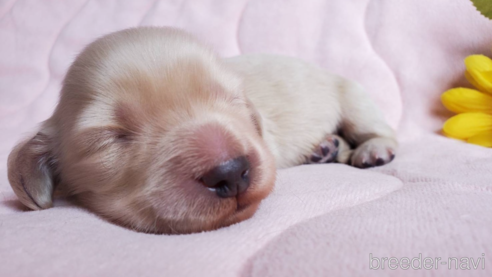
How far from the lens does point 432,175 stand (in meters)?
1.73

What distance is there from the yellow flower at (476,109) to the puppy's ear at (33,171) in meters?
2.36

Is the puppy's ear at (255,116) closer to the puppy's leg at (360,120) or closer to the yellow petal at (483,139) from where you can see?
the puppy's leg at (360,120)

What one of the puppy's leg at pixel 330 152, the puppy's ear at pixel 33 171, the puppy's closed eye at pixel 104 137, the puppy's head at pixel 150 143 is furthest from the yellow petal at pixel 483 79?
the puppy's ear at pixel 33 171

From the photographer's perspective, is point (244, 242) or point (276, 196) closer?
point (244, 242)

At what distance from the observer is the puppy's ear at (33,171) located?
154 centimetres

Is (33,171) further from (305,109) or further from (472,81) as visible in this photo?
(472,81)

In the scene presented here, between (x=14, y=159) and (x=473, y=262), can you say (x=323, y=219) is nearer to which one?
(x=473, y=262)

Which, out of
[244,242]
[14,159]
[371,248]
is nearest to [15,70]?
[14,159]

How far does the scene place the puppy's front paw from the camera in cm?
231

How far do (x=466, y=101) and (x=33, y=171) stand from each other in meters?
2.56

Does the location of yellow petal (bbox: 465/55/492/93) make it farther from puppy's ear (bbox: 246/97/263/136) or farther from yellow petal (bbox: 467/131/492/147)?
puppy's ear (bbox: 246/97/263/136)

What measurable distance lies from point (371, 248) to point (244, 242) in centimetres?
→ 33

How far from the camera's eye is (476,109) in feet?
8.62

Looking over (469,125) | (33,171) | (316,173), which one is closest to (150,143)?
(33,171)
